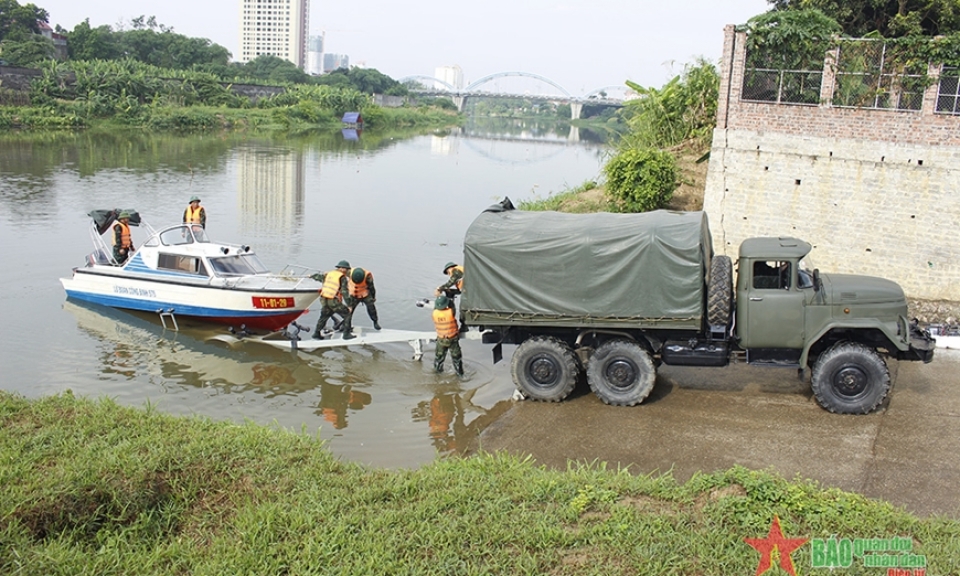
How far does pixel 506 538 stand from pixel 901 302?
670 cm

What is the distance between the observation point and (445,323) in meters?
12.5

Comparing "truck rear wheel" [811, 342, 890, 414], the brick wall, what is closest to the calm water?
"truck rear wheel" [811, 342, 890, 414]

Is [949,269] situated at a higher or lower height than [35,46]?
lower

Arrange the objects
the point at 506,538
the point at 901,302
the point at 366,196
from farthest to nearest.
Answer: the point at 366,196
the point at 901,302
the point at 506,538

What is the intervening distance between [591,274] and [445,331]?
8.41 feet

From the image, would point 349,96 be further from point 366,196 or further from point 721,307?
point 721,307

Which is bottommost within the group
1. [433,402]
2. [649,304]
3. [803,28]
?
[433,402]

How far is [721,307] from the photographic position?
11.0 m

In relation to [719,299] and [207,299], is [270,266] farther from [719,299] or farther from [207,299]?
[719,299]

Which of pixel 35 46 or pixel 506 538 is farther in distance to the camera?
pixel 35 46

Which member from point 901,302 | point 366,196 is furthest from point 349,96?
point 901,302

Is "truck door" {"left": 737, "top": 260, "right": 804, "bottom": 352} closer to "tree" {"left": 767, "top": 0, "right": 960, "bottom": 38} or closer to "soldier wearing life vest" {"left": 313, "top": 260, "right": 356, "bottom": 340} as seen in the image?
"soldier wearing life vest" {"left": 313, "top": 260, "right": 356, "bottom": 340}

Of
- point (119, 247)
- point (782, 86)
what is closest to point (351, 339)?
point (119, 247)

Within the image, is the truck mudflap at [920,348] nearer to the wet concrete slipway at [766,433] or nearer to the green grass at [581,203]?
the wet concrete slipway at [766,433]
